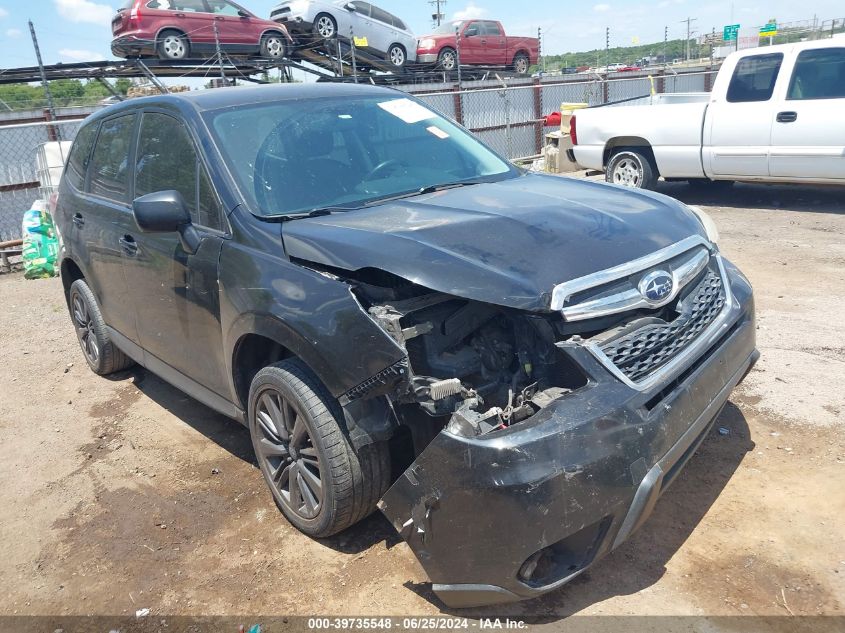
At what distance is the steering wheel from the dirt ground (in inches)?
66.6

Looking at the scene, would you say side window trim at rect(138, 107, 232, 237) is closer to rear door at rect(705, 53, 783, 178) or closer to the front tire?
rear door at rect(705, 53, 783, 178)

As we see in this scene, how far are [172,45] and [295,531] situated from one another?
15199mm

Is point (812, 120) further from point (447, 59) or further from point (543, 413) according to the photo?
point (447, 59)

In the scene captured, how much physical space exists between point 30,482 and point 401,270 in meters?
2.90

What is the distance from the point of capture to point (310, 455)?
3.09 meters

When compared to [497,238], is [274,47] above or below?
above

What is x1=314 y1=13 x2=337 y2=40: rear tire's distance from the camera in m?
18.9

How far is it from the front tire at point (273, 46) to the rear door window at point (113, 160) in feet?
46.3

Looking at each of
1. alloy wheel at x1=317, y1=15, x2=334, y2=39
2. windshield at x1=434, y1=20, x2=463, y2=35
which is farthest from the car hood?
windshield at x1=434, y1=20, x2=463, y2=35

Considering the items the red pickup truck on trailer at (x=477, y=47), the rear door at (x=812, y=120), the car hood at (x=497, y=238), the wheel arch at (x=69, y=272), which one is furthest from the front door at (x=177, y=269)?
the red pickup truck on trailer at (x=477, y=47)

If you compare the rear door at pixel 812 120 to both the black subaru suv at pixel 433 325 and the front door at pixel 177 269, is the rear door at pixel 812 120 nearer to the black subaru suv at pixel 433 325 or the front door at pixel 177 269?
the black subaru suv at pixel 433 325

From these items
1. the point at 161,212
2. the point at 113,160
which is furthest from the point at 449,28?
the point at 161,212

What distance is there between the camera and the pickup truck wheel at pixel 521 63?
24703mm

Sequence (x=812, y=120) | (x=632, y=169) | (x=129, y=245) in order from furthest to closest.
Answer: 1. (x=632, y=169)
2. (x=812, y=120)
3. (x=129, y=245)
